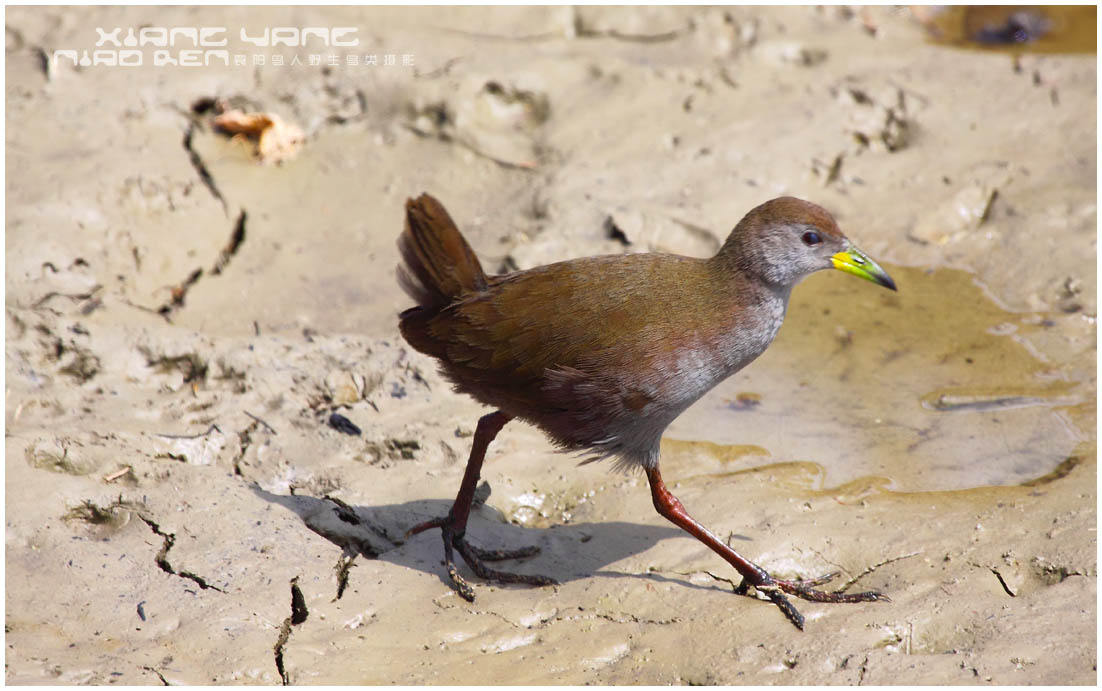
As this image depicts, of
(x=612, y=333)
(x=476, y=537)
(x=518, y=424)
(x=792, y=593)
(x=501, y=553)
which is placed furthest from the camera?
(x=518, y=424)

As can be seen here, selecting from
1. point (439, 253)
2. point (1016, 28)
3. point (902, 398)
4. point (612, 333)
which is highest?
point (1016, 28)

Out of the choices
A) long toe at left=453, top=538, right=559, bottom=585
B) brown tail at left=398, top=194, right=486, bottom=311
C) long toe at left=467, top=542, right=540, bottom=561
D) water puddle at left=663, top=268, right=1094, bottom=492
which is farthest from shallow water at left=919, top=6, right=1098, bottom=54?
long toe at left=453, top=538, right=559, bottom=585

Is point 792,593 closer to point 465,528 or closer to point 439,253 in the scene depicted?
point 465,528

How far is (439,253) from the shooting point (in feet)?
12.9

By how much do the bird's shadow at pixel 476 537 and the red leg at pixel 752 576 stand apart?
0.18 m

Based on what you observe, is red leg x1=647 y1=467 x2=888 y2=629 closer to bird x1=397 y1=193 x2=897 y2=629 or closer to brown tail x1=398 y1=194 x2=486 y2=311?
bird x1=397 y1=193 x2=897 y2=629

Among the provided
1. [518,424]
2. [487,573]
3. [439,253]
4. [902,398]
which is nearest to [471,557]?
[487,573]

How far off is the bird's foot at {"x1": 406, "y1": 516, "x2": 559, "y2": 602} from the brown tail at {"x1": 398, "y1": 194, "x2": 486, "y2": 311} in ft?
2.89

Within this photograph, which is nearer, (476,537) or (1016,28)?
(476,537)

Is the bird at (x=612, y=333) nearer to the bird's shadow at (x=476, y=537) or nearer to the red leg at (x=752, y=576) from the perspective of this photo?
the red leg at (x=752, y=576)

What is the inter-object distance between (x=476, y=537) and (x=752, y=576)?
1.12 m

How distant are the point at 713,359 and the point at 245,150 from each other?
3973 mm

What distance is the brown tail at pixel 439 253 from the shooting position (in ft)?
12.8

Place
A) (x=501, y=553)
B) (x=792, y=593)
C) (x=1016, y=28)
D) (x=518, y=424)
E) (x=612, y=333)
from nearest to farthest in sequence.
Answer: (x=612, y=333), (x=792, y=593), (x=501, y=553), (x=518, y=424), (x=1016, y=28)
